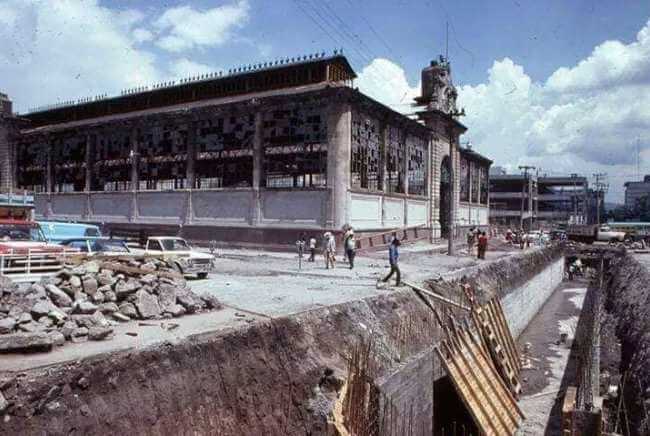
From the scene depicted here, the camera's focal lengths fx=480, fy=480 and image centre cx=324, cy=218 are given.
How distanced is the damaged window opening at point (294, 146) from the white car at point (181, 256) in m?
11.8

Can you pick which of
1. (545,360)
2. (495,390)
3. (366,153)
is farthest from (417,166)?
(495,390)

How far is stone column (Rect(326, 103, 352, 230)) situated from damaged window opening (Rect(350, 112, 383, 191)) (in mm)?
1284

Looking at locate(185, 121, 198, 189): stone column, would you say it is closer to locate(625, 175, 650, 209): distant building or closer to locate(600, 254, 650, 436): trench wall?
locate(600, 254, 650, 436): trench wall

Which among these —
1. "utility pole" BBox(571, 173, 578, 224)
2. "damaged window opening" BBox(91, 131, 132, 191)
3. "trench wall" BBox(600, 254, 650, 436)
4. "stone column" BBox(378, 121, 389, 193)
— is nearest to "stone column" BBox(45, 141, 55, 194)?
"damaged window opening" BBox(91, 131, 132, 191)

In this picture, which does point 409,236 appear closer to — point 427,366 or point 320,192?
point 320,192

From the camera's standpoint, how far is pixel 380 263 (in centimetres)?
2580

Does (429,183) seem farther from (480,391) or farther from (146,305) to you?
(146,305)

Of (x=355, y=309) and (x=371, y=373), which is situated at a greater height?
(x=355, y=309)

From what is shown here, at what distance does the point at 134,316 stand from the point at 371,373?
5.29 metres

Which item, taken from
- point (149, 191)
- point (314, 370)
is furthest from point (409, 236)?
point (314, 370)

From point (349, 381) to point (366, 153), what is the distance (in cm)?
2428

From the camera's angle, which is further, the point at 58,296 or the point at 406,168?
the point at 406,168

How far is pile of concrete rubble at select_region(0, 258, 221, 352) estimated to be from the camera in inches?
309

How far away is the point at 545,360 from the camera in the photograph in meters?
20.0
